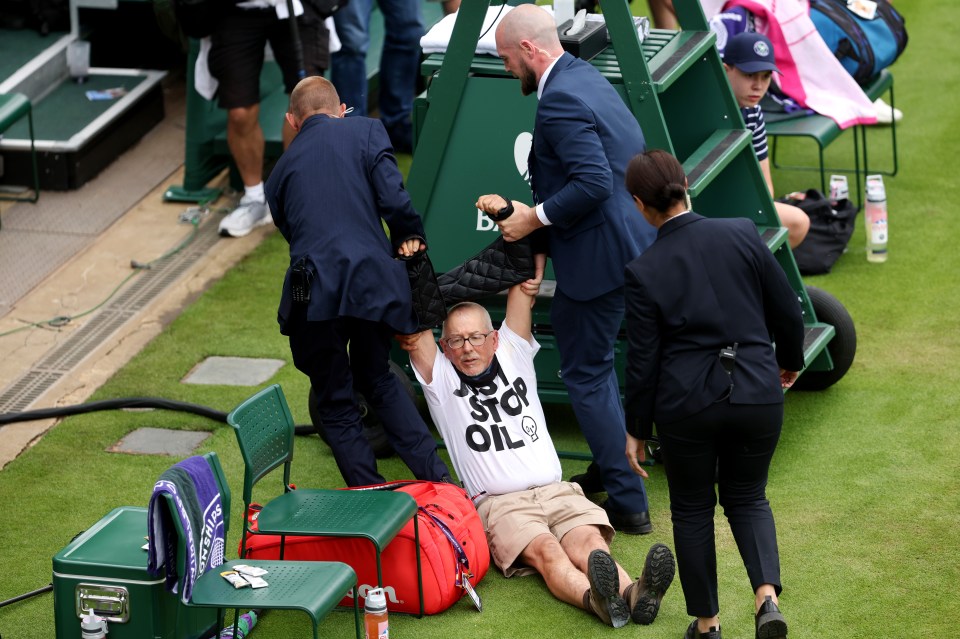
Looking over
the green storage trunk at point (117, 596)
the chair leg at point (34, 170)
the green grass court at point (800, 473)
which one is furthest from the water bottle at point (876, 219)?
the chair leg at point (34, 170)

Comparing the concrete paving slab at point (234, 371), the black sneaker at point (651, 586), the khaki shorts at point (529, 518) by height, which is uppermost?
the black sneaker at point (651, 586)

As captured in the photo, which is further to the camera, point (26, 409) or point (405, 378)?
point (26, 409)

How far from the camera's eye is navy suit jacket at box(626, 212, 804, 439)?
4523mm

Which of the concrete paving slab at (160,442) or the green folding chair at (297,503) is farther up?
the green folding chair at (297,503)

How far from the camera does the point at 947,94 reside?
1109 cm

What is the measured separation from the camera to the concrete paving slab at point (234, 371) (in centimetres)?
723

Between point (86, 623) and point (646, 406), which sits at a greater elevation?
point (646, 406)

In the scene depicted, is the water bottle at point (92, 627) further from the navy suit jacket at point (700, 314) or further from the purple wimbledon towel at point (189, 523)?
the navy suit jacket at point (700, 314)

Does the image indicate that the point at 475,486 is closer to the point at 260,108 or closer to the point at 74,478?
the point at 74,478

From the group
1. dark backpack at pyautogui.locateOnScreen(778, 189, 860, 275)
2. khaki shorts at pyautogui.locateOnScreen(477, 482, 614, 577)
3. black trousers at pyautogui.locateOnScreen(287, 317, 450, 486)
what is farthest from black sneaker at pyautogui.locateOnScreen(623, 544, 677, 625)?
dark backpack at pyautogui.locateOnScreen(778, 189, 860, 275)

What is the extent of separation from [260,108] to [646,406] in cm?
577

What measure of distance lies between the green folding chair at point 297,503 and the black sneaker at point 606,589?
633mm

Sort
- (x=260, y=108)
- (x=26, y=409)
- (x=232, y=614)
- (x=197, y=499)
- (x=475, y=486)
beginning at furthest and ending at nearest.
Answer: (x=260, y=108) < (x=26, y=409) < (x=475, y=486) < (x=232, y=614) < (x=197, y=499)

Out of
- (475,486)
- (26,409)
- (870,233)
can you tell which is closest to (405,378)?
(475,486)
